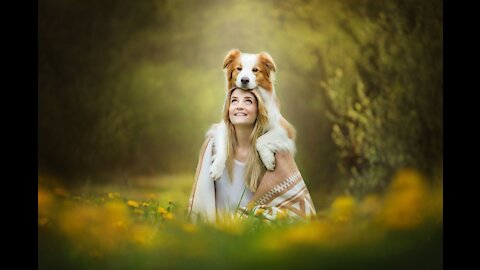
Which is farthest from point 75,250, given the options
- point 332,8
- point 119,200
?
point 332,8

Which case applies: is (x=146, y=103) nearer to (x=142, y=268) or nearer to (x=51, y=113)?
(x=51, y=113)

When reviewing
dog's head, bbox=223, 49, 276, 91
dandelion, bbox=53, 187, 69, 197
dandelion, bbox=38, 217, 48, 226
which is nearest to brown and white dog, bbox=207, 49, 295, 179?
dog's head, bbox=223, 49, 276, 91

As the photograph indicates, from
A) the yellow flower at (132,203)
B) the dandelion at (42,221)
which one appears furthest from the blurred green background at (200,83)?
the dandelion at (42,221)

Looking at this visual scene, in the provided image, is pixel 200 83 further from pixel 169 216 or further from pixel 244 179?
pixel 169 216

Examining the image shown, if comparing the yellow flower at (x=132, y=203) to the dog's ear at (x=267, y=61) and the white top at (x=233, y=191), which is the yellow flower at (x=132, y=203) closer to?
the white top at (x=233, y=191)

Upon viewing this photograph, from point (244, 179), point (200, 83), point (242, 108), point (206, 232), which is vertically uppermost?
point (200, 83)

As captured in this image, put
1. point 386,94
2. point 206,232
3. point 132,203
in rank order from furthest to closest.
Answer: point 386,94 < point 132,203 < point 206,232

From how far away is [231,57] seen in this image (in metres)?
4.12

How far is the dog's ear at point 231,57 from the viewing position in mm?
4113

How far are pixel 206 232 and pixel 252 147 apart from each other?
1.45 ft

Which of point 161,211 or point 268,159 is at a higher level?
point 268,159

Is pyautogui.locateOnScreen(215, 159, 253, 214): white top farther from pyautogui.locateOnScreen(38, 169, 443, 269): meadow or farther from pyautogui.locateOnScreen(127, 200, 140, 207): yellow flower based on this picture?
pyautogui.locateOnScreen(127, 200, 140, 207): yellow flower

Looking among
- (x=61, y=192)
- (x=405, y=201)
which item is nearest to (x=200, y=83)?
(x=61, y=192)

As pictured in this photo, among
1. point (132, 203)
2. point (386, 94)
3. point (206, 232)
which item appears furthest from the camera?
point (386, 94)
